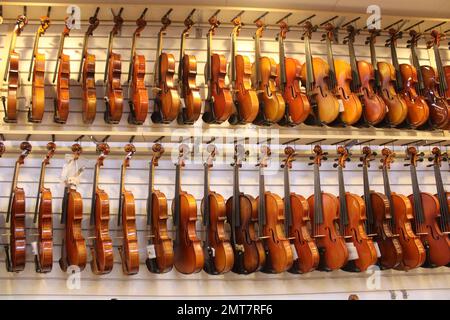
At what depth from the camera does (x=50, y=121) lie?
12.2 feet

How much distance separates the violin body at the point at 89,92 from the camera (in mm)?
3346

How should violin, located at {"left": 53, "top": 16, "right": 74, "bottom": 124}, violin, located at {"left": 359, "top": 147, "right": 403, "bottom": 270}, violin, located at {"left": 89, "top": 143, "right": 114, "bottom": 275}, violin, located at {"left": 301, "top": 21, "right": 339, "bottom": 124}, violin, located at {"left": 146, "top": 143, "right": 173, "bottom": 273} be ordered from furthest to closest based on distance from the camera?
violin, located at {"left": 301, "top": 21, "right": 339, "bottom": 124} < violin, located at {"left": 359, "top": 147, "right": 403, "bottom": 270} < violin, located at {"left": 53, "top": 16, "right": 74, "bottom": 124} < violin, located at {"left": 146, "top": 143, "right": 173, "bottom": 273} < violin, located at {"left": 89, "top": 143, "right": 114, "bottom": 275}

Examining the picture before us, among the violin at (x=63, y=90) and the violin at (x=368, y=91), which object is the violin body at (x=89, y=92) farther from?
the violin at (x=368, y=91)

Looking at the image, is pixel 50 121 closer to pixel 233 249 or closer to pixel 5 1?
pixel 5 1

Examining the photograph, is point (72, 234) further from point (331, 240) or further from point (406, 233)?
point (406, 233)

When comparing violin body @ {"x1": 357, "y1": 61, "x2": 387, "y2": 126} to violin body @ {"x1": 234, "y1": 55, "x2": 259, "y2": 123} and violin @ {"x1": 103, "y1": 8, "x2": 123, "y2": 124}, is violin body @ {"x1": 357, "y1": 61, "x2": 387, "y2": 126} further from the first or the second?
violin @ {"x1": 103, "y1": 8, "x2": 123, "y2": 124}

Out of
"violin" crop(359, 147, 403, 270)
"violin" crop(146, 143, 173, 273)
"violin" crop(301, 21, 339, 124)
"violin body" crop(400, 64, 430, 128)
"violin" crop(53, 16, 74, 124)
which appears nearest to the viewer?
"violin" crop(146, 143, 173, 273)

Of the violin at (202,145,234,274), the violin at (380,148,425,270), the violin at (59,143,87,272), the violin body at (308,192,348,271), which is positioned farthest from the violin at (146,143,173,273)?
the violin at (380,148,425,270)

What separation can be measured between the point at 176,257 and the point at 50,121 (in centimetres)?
152

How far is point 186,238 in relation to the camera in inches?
128

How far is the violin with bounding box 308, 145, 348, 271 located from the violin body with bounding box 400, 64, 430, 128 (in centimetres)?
97

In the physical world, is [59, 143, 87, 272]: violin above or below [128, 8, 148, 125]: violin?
below

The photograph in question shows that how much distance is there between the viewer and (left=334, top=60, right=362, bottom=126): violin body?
3555 millimetres

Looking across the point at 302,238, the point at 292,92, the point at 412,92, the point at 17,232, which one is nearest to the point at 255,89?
the point at 292,92
